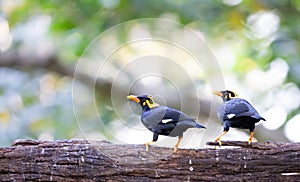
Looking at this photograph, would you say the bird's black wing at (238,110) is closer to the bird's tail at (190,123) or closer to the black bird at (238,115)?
the black bird at (238,115)

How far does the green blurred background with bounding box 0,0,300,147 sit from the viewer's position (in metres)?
3.17

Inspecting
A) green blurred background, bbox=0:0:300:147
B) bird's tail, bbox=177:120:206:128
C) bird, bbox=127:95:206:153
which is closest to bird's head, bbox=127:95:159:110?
bird, bbox=127:95:206:153

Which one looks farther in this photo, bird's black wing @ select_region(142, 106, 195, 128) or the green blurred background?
the green blurred background

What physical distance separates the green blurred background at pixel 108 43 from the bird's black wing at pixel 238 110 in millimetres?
1285

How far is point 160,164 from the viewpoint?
5.02 ft

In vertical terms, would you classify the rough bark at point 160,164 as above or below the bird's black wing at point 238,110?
below

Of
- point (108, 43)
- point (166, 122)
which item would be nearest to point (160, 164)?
point (166, 122)

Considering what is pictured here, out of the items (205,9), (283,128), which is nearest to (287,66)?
(283,128)

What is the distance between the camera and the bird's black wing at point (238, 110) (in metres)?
1.49

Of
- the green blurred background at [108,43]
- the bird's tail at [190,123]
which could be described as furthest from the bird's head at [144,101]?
the green blurred background at [108,43]

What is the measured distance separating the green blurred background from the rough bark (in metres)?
1.30

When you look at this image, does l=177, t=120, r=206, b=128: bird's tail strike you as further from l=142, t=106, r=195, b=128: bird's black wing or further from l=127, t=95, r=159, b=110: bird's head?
l=127, t=95, r=159, b=110: bird's head

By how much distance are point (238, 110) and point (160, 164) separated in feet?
0.84

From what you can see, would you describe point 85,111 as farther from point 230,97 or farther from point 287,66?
point 287,66
